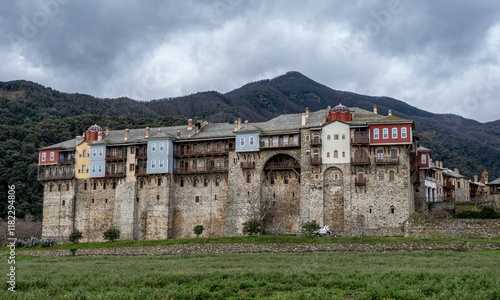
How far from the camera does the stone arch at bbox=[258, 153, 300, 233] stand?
279 feet

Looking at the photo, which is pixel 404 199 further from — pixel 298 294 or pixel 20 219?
pixel 20 219

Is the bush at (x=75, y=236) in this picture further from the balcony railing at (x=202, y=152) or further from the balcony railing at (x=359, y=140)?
the balcony railing at (x=359, y=140)

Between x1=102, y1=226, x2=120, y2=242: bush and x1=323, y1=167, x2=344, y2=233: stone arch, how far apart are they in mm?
29279

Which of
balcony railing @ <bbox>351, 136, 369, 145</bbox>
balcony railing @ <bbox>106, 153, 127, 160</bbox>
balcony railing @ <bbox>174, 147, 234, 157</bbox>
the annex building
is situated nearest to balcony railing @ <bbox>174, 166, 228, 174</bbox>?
the annex building

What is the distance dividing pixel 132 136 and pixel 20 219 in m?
27.6

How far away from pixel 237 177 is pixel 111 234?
19117 millimetres

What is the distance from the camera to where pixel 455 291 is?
99.8ft

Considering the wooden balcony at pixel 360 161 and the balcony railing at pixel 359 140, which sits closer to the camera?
the wooden balcony at pixel 360 161

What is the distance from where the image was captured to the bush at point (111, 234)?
88.6 metres

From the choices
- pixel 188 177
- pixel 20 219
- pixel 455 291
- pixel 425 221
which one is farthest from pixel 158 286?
pixel 20 219

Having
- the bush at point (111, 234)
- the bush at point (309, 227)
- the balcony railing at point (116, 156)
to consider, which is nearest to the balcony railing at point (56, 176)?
the balcony railing at point (116, 156)

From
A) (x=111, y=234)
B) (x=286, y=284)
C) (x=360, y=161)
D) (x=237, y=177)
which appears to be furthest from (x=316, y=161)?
(x=286, y=284)

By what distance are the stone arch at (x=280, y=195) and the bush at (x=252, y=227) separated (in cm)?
362

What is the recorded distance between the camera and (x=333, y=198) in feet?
266
